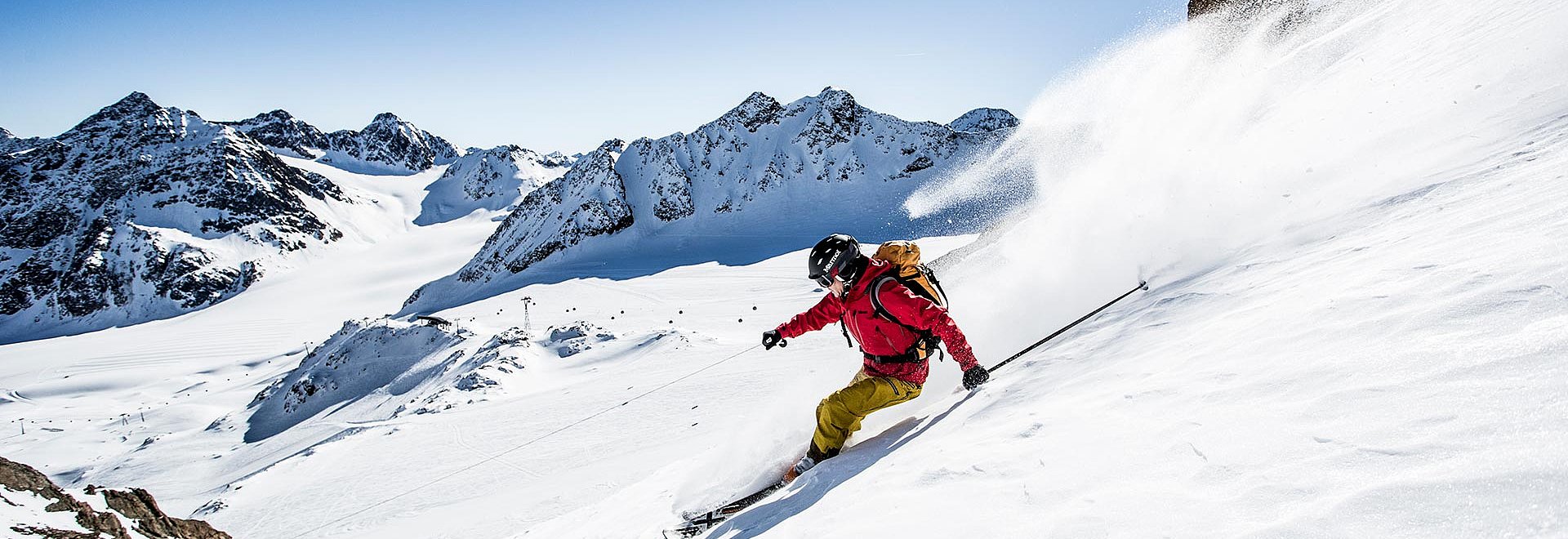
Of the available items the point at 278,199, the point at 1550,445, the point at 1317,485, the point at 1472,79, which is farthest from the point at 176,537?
the point at 278,199

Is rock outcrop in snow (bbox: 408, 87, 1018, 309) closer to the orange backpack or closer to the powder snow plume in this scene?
the powder snow plume

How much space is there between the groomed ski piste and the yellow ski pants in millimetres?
235

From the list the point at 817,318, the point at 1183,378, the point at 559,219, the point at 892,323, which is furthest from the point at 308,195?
the point at 1183,378

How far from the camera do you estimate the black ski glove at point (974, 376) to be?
4891 millimetres

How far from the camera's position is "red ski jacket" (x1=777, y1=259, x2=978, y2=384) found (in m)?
4.77

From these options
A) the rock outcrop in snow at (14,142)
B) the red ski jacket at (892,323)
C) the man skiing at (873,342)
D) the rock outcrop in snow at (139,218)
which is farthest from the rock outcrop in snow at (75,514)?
the rock outcrop in snow at (14,142)

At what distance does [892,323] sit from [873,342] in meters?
0.24

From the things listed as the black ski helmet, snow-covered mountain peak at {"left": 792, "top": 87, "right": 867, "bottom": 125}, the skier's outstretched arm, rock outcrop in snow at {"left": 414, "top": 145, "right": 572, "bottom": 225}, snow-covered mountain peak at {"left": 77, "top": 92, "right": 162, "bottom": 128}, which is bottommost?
the skier's outstretched arm

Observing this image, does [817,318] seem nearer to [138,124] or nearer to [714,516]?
[714,516]

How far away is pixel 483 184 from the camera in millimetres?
115625

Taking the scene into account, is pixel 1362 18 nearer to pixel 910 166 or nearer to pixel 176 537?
pixel 176 537

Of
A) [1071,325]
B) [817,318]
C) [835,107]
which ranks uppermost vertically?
[835,107]

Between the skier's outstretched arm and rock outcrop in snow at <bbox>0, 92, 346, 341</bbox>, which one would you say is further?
rock outcrop in snow at <bbox>0, 92, 346, 341</bbox>

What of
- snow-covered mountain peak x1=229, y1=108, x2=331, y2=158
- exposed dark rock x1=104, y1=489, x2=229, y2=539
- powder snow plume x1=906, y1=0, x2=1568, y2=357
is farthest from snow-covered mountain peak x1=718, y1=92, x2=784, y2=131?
snow-covered mountain peak x1=229, y1=108, x2=331, y2=158
